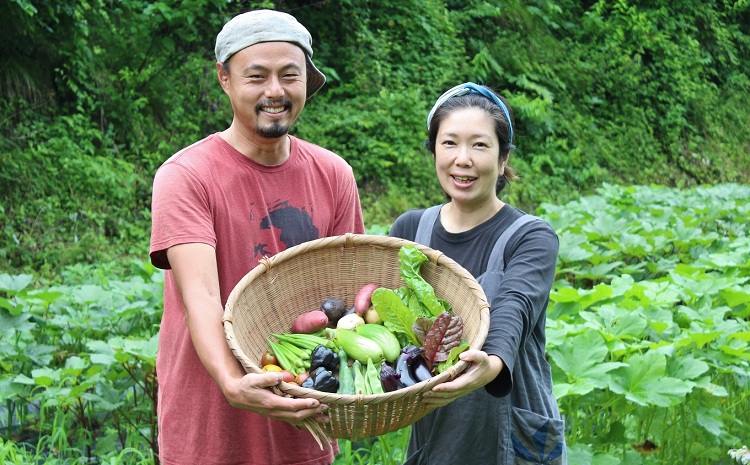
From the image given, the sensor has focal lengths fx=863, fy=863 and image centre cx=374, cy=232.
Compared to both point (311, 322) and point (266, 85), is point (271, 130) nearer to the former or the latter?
point (266, 85)

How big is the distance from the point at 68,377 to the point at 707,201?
6770 millimetres

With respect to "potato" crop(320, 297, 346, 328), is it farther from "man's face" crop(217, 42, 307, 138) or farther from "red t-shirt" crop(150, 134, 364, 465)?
"man's face" crop(217, 42, 307, 138)

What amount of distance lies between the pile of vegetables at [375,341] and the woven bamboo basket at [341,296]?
5 cm

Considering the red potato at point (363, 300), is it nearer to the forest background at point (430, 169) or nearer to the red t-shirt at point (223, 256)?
the red t-shirt at point (223, 256)

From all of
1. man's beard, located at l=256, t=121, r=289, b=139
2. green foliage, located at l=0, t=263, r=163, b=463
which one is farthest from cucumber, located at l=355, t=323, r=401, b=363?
green foliage, located at l=0, t=263, r=163, b=463

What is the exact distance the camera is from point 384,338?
97.5 inches

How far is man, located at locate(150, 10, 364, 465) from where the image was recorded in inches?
94.3

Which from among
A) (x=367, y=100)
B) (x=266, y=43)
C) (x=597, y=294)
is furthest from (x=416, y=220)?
(x=367, y=100)

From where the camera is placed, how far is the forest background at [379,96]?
8.54m

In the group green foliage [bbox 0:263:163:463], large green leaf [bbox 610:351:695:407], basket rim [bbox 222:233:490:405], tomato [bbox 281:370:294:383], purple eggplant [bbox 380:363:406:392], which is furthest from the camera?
green foliage [bbox 0:263:163:463]

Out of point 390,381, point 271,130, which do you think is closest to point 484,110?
point 271,130

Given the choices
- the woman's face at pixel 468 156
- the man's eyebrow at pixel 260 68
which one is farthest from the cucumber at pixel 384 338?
the man's eyebrow at pixel 260 68

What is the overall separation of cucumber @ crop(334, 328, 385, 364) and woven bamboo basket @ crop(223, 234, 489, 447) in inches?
9.4

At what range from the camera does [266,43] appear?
2.50 metres
